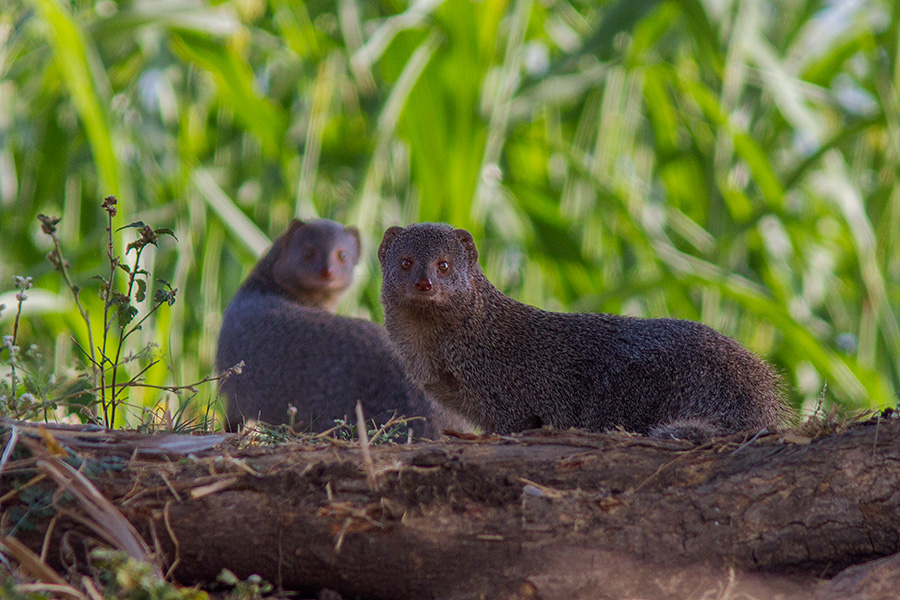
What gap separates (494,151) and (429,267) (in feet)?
13.3

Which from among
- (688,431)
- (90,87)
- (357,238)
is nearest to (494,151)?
(357,238)

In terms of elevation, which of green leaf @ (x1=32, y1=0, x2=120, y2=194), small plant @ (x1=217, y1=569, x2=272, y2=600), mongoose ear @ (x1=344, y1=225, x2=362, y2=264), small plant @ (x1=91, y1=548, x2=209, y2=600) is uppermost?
green leaf @ (x1=32, y1=0, x2=120, y2=194)

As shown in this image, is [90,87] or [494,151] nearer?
[90,87]

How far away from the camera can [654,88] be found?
8.95 meters

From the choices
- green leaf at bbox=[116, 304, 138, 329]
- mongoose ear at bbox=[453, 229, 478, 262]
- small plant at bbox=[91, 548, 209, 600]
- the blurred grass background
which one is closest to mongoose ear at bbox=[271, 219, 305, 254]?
→ the blurred grass background

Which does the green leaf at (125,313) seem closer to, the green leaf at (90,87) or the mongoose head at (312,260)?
the mongoose head at (312,260)

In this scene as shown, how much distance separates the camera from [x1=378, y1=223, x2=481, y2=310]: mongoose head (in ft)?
12.3

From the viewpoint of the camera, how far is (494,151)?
25.1ft

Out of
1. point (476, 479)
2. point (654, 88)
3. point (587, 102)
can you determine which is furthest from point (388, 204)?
point (476, 479)

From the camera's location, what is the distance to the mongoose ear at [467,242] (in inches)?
158

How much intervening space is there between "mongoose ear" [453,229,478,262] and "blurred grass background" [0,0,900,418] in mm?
2950

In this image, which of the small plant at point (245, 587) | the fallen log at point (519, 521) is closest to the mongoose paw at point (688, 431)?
the fallen log at point (519, 521)

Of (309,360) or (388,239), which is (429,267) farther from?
(309,360)

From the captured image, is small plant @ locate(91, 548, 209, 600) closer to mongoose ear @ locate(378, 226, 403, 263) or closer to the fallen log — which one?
the fallen log
